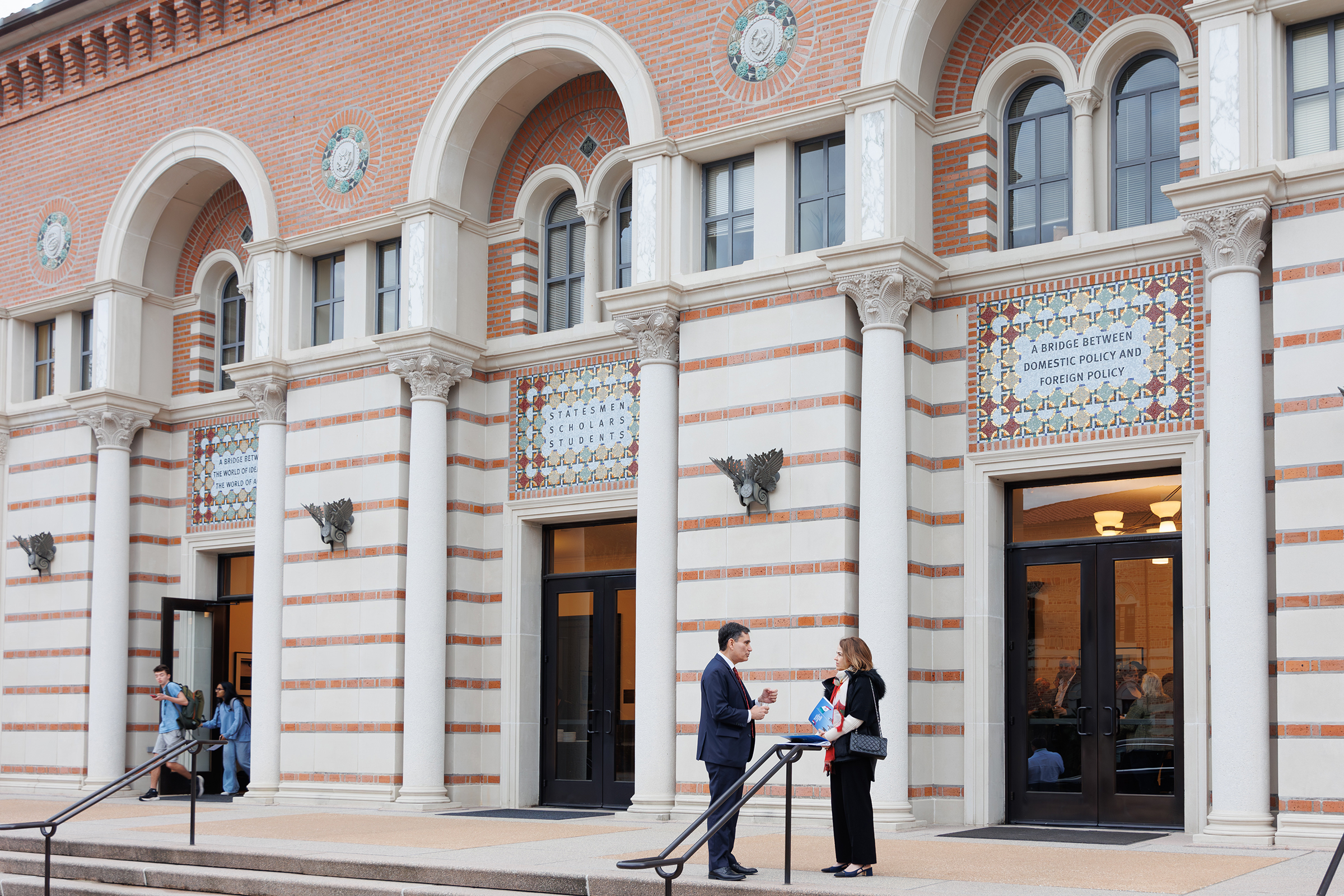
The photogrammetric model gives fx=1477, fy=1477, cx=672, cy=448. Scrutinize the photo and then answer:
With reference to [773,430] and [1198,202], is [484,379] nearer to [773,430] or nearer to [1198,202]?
[773,430]

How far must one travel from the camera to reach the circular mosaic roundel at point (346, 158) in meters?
18.0

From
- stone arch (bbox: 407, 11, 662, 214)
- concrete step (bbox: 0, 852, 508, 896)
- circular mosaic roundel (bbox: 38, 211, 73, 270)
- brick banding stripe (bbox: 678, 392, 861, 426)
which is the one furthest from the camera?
circular mosaic roundel (bbox: 38, 211, 73, 270)

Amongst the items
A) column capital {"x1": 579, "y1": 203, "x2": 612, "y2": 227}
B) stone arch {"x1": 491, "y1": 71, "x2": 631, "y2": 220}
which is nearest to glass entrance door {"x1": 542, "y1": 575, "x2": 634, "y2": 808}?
column capital {"x1": 579, "y1": 203, "x2": 612, "y2": 227}

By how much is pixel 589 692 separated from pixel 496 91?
7100mm

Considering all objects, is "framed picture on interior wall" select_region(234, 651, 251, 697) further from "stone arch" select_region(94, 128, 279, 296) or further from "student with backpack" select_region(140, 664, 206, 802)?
"stone arch" select_region(94, 128, 279, 296)

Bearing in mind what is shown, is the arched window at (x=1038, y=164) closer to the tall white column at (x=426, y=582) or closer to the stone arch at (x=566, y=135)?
the stone arch at (x=566, y=135)

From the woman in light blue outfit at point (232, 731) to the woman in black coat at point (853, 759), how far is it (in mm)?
11029

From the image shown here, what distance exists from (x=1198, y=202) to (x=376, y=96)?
1006 cm

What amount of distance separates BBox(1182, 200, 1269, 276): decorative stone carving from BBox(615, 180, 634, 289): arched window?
6.76 metres

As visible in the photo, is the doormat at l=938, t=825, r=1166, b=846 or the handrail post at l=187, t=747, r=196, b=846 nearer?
the doormat at l=938, t=825, r=1166, b=846

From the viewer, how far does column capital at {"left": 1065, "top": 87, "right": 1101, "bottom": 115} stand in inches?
547

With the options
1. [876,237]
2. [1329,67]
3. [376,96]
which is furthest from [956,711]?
[376,96]

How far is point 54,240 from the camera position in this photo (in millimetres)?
21234

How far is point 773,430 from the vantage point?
1454cm
